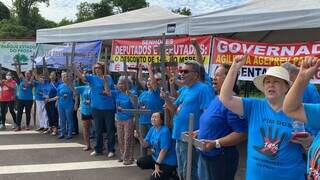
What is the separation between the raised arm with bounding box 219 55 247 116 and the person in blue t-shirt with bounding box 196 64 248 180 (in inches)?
18.8

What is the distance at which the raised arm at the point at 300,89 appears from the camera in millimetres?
2672

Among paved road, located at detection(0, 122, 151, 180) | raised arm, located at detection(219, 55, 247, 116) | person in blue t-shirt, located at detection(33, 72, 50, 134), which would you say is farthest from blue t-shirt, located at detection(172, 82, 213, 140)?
person in blue t-shirt, located at detection(33, 72, 50, 134)

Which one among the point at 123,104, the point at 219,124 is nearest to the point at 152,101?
the point at 123,104

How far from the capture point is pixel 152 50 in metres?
9.77

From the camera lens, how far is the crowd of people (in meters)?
3.40

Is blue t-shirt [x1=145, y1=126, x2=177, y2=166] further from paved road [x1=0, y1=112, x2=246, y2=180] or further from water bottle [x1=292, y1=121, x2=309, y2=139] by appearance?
water bottle [x1=292, y1=121, x2=309, y2=139]

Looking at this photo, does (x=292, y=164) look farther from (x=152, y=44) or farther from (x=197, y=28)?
(x=152, y=44)

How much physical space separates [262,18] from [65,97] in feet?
16.5

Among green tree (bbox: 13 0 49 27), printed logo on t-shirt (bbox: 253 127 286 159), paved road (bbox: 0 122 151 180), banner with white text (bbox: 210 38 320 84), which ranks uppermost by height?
green tree (bbox: 13 0 49 27)

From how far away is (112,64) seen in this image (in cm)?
1074

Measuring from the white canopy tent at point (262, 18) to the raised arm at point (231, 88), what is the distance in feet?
11.8

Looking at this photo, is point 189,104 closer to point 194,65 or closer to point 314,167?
point 194,65

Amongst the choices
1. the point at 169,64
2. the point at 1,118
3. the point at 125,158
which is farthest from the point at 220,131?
the point at 1,118

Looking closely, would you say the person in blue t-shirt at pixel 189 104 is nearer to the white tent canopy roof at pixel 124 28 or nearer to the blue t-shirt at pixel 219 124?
the blue t-shirt at pixel 219 124
